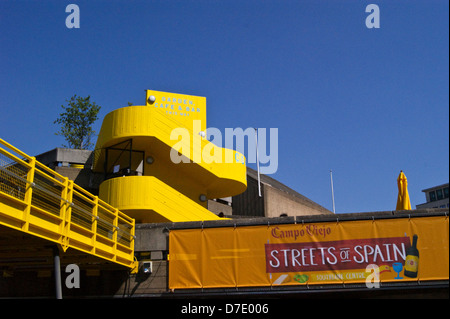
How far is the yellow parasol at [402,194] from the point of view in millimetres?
18219

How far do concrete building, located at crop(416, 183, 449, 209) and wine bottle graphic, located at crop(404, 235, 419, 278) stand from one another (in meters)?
119

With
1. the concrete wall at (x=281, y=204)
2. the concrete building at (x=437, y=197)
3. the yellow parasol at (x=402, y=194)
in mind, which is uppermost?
the concrete building at (x=437, y=197)

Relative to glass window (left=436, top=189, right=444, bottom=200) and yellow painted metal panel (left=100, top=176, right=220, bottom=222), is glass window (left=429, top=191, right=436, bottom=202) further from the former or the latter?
yellow painted metal panel (left=100, top=176, right=220, bottom=222)

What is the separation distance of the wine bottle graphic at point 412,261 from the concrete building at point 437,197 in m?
119

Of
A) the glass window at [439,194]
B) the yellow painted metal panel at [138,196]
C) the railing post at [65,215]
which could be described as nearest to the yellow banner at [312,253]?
the yellow painted metal panel at [138,196]

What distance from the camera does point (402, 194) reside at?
18.5 meters

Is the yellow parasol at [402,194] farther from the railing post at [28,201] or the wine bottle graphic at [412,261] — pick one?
the railing post at [28,201]

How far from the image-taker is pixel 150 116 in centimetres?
2178

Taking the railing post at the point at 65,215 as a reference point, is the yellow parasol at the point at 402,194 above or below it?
above

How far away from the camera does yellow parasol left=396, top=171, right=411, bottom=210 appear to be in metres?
18.2

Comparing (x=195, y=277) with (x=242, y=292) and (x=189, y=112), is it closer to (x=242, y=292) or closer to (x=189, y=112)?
(x=242, y=292)

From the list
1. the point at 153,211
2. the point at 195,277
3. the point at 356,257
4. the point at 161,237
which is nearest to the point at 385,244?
the point at 356,257

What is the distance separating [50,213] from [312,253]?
8.68 meters
